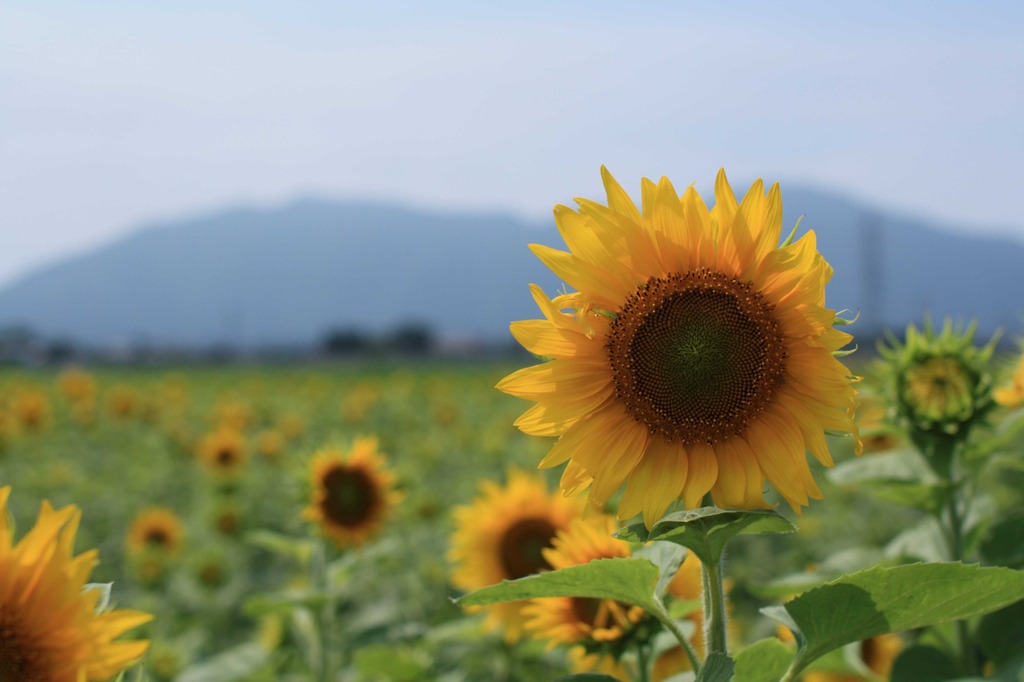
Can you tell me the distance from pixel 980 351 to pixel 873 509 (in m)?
5.41

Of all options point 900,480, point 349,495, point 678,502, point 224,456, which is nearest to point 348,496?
point 349,495

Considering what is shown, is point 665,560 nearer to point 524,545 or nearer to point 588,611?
point 588,611

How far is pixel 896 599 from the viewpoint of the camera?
1.25 m

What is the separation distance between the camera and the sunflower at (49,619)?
1247 mm

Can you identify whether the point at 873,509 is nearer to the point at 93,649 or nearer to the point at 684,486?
the point at 684,486

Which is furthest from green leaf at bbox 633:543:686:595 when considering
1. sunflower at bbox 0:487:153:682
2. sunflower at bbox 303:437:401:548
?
sunflower at bbox 303:437:401:548

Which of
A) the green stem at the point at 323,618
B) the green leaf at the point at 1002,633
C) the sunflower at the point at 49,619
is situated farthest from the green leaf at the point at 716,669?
the green stem at the point at 323,618

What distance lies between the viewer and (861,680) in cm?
263

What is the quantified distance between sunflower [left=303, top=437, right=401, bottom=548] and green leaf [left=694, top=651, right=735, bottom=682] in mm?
2640

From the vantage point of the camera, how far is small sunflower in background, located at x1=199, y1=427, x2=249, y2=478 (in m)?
7.21

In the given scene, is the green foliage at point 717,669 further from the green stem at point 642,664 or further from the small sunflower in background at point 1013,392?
the small sunflower in background at point 1013,392

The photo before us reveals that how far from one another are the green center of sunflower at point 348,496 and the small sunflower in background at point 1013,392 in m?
2.45

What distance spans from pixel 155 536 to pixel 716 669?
5613 mm

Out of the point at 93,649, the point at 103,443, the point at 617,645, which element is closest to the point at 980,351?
the point at 617,645
